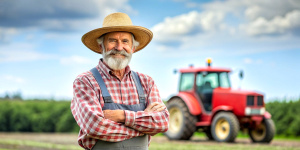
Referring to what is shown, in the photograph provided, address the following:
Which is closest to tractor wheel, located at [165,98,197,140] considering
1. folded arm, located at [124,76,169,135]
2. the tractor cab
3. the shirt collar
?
the tractor cab

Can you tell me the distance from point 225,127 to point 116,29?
9.64 m

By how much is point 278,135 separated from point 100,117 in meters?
14.4

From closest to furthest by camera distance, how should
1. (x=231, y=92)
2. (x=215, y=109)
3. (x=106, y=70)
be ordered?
(x=106, y=70) < (x=215, y=109) < (x=231, y=92)

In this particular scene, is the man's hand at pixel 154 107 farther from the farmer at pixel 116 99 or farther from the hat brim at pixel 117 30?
the hat brim at pixel 117 30

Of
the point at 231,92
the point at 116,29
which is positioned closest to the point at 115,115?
the point at 116,29

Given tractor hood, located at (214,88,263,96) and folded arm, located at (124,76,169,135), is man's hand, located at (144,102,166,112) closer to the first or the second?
folded arm, located at (124,76,169,135)

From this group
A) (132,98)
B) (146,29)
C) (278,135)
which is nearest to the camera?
(132,98)

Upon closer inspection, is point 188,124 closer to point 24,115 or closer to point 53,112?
point 53,112

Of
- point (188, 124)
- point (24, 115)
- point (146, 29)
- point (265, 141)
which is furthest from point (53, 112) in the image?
point (146, 29)

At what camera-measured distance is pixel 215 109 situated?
12.6 metres

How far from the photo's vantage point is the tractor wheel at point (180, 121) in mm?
12859

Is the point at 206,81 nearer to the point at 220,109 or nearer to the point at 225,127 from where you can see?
the point at 220,109

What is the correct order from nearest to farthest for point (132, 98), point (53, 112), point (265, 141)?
point (132, 98)
point (265, 141)
point (53, 112)

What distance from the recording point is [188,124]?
12.8m
